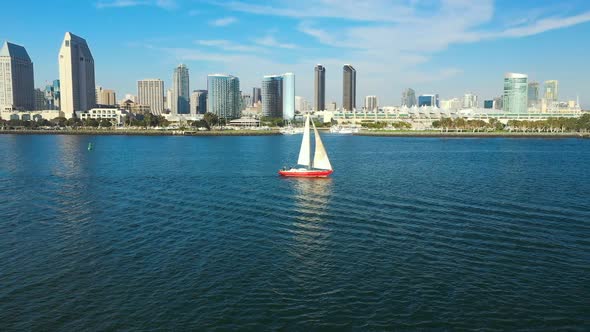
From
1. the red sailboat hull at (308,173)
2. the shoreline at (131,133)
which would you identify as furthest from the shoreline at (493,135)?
the red sailboat hull at (308,173)

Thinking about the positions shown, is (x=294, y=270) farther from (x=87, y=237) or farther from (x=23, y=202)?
(x=23, y=202)

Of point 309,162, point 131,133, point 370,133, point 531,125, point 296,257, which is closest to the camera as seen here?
point 296,257

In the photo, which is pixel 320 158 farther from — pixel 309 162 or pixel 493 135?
pixel 493 135

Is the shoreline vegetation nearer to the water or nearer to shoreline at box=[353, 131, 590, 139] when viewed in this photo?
shoreline at box=[353, 131, 590, 139]

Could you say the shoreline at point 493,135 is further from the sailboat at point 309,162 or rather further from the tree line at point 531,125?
the sailboat at point 309,162

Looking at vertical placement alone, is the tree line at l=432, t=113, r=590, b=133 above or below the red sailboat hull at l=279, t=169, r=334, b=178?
above

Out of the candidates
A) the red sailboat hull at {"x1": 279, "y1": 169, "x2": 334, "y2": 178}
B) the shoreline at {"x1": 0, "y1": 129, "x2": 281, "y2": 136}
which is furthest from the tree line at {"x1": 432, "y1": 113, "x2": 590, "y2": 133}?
the red sailboat hull at {"x1": 279, "y1": 169, "x2": 334, "y2": 178}

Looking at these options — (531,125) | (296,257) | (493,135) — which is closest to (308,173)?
(296,257)

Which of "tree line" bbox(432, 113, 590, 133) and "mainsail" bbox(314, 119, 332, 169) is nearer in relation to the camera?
"mainsail" bbox(314, 119, 332, 169)
